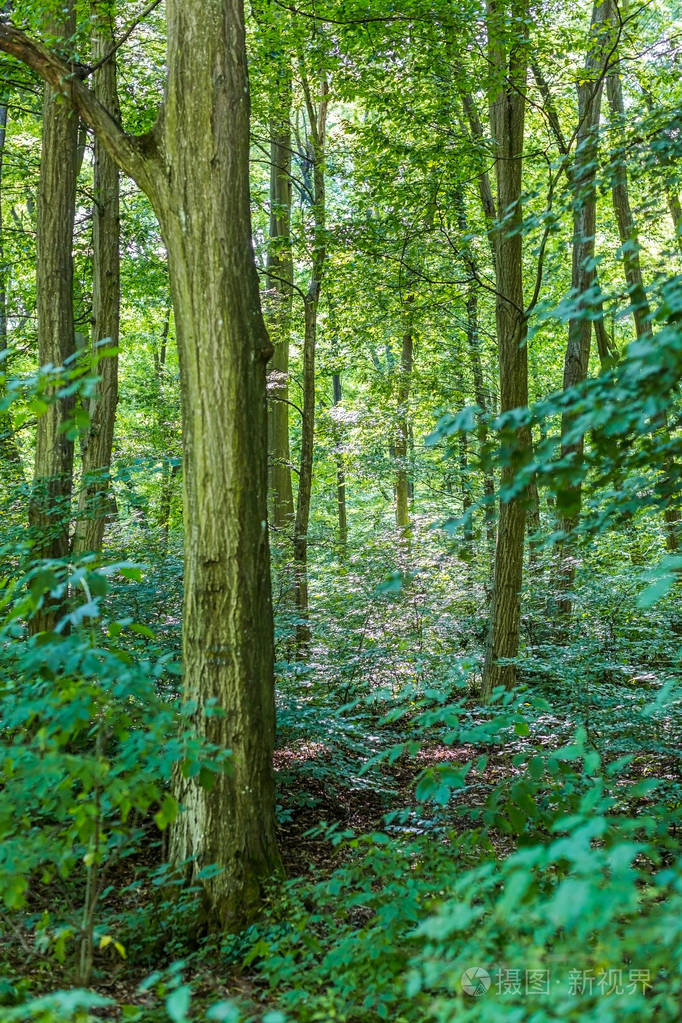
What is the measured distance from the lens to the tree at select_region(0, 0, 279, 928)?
12.8ft

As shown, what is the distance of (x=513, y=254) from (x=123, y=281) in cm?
638

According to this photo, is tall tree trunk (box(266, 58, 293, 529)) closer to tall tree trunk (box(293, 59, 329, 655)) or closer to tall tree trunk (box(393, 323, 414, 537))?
tall tree trunk (box(293, 59, 329, 655))

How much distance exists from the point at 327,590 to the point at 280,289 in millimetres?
4629

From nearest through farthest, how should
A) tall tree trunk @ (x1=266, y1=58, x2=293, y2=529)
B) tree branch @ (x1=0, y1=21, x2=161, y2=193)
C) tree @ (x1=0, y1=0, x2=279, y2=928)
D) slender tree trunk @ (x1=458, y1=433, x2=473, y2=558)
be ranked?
slender tree trunk @ (x1=458, y1=433, x2=473, y2=558)
tree @ (x1=0, y1=0, x2=279, y2=928)
tree branch @ (x1=0, y1=21, x2=161, y2=193)
tall tree trunk @ (x1=266, y1=58, x2=293, y2=529)

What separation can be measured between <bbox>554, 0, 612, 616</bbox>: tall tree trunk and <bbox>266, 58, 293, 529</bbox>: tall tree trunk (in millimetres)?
3411

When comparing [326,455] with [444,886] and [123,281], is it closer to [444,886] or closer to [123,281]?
[123,281]

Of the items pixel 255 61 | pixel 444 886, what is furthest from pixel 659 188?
pixel 255 61

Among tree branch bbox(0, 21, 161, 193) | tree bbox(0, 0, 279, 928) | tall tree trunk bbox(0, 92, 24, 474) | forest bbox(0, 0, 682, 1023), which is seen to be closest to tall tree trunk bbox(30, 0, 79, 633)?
forest bbox(0, 0, 682, 1023)

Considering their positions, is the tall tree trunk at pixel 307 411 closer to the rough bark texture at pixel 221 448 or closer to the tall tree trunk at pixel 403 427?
the tall tree trunk at pixel 403 427

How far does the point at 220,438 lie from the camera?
404 cm

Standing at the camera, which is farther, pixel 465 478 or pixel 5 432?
pixel 465 478

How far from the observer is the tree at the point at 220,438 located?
12.8 feet

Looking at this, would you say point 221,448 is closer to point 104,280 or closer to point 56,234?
point 56,234

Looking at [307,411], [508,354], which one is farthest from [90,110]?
[307,411]
